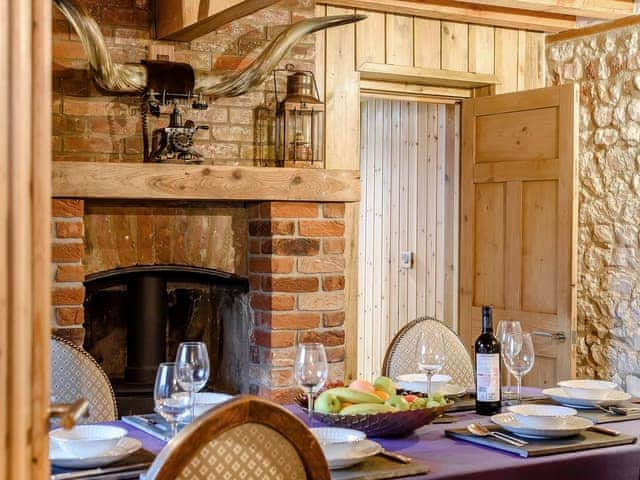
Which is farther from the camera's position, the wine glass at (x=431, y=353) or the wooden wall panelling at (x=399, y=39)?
the wooden wall panelling at (x=399, y=39)

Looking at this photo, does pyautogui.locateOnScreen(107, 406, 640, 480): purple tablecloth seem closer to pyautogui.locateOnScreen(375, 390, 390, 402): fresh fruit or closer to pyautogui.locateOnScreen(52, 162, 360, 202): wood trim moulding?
pyautogui.locateOnScreen(375, 390, 390, 402): fresh fruit

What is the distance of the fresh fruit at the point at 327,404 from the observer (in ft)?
7.51

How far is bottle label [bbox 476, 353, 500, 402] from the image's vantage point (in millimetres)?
2506

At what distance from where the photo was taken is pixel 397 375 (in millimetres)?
3258

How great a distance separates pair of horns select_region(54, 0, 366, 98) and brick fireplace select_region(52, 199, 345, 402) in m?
0.48

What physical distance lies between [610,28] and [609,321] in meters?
1.44

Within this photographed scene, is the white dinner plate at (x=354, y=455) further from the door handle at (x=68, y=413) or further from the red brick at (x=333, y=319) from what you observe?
the red brick at (x=333, y=319)

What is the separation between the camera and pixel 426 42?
4699mm

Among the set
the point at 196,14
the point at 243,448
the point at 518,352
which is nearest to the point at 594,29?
the point at 196,14

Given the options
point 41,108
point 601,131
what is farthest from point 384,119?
point 41,108

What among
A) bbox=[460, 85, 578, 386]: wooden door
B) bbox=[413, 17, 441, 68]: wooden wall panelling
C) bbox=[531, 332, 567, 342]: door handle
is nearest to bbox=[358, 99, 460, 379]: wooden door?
bbox=[460, 85, 578, 386]: wooden door

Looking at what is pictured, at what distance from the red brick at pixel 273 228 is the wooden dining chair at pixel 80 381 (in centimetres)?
131

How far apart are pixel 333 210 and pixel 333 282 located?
0.31m

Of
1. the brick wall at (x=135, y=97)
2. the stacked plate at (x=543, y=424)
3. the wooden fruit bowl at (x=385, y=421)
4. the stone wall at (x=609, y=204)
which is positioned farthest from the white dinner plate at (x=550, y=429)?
the stone wall at (x=609, y=204)
